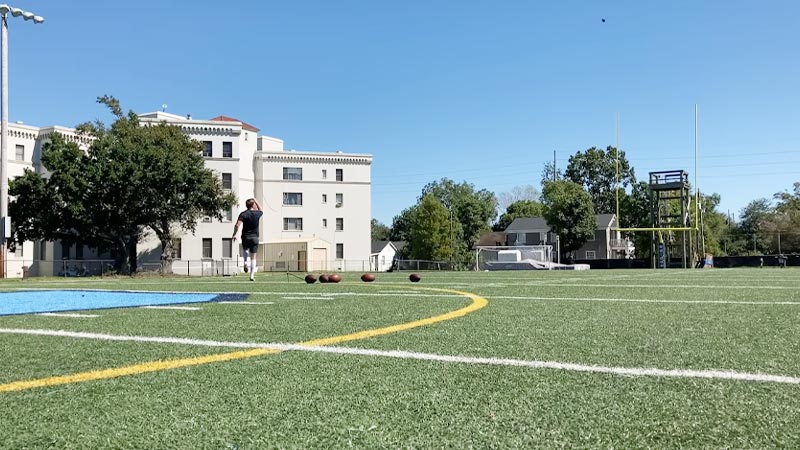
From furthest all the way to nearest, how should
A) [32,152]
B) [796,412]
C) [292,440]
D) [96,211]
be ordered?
[32,152], [96,211], [796,412], [292,440]

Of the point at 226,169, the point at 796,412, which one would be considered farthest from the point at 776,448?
the point at 226,169

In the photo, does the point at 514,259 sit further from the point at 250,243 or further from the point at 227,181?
the point at 250,243

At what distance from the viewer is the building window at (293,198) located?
55.7 metres

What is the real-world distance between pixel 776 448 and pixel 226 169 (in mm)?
49356

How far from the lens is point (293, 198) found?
5609 centimetres

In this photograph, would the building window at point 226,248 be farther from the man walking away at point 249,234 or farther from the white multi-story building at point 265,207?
the man walking away at point 249,234

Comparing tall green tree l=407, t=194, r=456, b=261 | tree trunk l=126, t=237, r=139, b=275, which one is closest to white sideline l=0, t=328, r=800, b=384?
tree trunk l=126, t=237, r=139, b=275

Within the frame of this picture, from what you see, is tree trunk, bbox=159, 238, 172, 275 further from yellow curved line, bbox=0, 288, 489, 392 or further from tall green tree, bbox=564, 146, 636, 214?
tall green tree, bbox=564, 146, 636, 214

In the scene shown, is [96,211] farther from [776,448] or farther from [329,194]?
[776,448]

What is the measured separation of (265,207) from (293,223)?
315 cm

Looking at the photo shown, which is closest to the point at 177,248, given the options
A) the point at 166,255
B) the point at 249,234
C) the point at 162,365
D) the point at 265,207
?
the point at 166,255

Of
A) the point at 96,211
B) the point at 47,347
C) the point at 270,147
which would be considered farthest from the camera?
the point at 270,147

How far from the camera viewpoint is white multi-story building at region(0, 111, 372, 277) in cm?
4484

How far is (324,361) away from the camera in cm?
379
